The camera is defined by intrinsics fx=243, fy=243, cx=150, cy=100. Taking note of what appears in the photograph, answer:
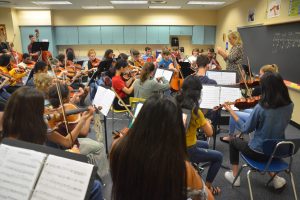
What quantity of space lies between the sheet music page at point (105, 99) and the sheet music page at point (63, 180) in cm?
159

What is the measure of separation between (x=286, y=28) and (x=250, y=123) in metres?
3.21

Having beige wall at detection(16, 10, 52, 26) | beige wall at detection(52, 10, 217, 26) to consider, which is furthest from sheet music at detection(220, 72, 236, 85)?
beige wall at detection(16, 10, 52, 26)

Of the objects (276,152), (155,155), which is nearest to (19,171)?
(155,155)

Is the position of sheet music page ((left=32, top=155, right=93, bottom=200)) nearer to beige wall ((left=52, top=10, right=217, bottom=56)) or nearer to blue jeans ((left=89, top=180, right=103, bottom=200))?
blue jeans ((left=89, top=180, right=103, bottom=200))

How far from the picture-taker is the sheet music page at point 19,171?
1.04 m

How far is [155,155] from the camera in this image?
928 millimetres

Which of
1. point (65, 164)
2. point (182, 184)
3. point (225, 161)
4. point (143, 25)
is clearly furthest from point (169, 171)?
point (143, 25)

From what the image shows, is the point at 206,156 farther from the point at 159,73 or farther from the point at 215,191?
the point at 159,73

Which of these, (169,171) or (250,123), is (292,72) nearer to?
(250,123)

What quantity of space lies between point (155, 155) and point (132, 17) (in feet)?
31.1

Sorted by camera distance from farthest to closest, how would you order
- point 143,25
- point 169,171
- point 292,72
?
1. point 143,25
2. point 292,72
3. point 169,171

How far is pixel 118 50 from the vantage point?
1014cm

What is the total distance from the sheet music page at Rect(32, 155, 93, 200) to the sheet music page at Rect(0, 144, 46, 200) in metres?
0.04

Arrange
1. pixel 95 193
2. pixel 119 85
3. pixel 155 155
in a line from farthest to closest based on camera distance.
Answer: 1. pixel 119 85
2. pixel 95 193
3. pixel 155 155
